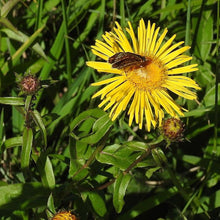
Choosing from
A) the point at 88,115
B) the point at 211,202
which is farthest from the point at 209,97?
the point at 88,115

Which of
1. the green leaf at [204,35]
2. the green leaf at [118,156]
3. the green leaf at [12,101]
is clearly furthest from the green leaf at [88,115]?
the green leaf at [204,35]

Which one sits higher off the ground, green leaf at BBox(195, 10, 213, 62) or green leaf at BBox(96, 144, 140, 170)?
green leaf at BBox(195, 10, 213, 62)

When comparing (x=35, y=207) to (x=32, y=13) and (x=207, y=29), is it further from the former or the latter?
(x=207, y=29)

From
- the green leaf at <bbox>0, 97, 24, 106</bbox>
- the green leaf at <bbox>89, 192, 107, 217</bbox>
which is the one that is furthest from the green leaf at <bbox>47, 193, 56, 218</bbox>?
the green leaf at <bbox>0, 97, 24, 106</bbox>

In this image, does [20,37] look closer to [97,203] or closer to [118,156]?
[118,156]

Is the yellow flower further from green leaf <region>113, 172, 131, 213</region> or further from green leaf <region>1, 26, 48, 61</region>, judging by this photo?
green leaf <region>1, 26, 48, 61</region>

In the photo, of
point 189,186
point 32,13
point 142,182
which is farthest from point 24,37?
point 189,186

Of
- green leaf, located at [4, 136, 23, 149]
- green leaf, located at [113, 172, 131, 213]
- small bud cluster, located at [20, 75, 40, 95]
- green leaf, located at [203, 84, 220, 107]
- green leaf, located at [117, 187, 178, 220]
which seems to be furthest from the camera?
green leaf, located at [203, 84, 220, 107]

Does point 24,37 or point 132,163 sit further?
point 24,37
